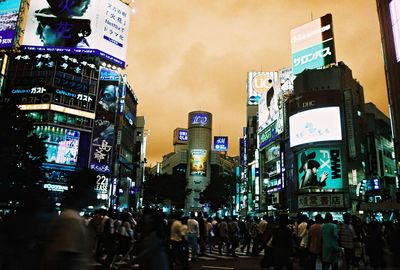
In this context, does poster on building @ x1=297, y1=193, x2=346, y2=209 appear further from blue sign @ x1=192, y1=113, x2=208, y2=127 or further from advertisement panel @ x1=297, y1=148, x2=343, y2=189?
blue sign @ x1=192, y1=113, x2=208, y2=127

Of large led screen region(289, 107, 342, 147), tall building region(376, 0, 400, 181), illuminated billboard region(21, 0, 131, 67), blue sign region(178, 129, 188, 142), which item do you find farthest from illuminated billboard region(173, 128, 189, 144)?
tall building region(376, 0, 400, 181)

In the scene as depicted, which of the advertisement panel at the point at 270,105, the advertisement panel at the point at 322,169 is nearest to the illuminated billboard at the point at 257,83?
the advertisement panel at the point at 270,105

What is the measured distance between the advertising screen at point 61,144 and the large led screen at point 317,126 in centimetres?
2919

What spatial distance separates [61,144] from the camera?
5009 centimetres

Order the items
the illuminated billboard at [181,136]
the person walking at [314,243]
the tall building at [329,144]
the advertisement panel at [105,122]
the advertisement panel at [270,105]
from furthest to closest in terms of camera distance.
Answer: the illuminated billboard at [181,136] → the advertisement panel at [270,105] → the advertisement panel at [105,122] → the tall building at [329,144] → the person walking at [314,243]

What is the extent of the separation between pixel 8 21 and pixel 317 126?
3508cm

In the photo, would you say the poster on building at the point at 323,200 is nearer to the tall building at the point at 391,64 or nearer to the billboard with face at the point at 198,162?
the tall building at the point at 391,64

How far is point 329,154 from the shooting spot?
128ft

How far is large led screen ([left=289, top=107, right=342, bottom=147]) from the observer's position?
38.6 metres

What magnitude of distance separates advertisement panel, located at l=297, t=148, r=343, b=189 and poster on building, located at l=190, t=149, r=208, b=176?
72.4 m

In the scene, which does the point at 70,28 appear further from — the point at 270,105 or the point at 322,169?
the point at 322,169

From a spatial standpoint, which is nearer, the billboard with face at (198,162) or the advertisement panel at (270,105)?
the advertisement panel at (270,105)

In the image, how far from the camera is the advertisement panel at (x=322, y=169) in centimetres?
3847

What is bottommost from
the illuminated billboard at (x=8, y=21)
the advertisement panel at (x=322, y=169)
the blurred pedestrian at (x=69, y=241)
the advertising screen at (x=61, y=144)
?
the blurred pedestrian at (x=69, y=241)
